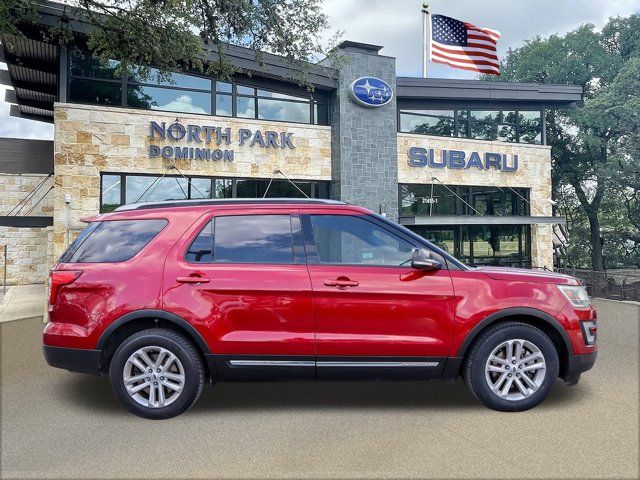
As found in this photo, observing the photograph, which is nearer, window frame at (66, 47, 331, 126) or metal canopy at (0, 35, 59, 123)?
metal canopy at (0, 35, 59, 123)

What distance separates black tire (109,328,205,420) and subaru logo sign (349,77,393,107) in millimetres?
13550

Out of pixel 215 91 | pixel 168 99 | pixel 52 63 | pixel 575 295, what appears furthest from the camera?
pixel 215 91

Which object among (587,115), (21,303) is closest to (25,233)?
(21,303)

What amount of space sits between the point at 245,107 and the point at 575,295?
497 inches

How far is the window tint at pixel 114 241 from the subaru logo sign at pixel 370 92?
509 inches

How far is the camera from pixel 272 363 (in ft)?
14.6

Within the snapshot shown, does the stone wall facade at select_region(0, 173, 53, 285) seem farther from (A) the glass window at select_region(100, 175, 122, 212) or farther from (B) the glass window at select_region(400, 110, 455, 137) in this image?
(B) the glass window at select_region(400, 110, 455, 137)

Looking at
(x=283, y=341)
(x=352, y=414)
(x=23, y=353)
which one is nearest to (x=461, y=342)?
(x=352, y=414)

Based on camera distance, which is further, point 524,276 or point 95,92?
point 95,92

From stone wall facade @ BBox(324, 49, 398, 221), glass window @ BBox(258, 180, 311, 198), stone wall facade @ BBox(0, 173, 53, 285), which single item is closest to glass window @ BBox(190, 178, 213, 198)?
glass window @ BBox(258, 180, 311, 198)

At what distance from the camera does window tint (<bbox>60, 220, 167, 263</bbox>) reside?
4662 mm

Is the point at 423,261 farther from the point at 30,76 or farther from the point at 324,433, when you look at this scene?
the point at 30,76

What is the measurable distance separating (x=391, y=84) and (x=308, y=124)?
10.8 feet

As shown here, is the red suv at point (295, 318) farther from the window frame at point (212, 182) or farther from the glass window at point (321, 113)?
the glass window at point (321, 113)
